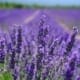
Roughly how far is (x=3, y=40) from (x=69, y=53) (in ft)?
1.67

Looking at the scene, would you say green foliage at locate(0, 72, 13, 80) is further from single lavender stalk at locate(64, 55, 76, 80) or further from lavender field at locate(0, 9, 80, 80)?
single lavender stalk at locate(64, 55, 76, 80)

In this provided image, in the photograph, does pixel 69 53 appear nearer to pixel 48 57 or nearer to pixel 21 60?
pixel 48 57

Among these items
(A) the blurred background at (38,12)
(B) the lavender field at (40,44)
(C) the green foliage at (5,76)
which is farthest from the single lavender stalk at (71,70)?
(C) the green foliage at (5,76)

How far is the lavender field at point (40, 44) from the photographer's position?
176 centimetres

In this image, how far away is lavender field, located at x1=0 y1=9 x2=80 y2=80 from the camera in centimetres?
176

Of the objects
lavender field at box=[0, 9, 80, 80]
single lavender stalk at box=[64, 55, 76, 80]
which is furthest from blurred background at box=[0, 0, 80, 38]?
single lavender stalk at box=[64, 55, 76, 80]

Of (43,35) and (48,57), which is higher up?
(43,35)

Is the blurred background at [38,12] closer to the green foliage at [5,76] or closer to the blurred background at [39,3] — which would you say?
the blurred background at [39,3]

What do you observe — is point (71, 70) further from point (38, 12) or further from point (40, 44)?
point (38, 12)

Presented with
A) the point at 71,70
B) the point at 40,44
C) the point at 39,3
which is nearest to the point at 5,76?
the point at 40,44

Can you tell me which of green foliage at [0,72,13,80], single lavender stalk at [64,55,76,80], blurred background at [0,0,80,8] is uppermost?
blurred background at [0,0,80,8]

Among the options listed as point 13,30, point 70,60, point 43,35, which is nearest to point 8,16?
point 13,30

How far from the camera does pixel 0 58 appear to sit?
1.85 metres

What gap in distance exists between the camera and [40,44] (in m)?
1.81
